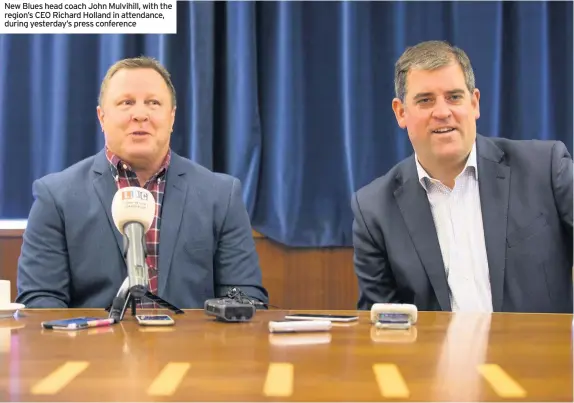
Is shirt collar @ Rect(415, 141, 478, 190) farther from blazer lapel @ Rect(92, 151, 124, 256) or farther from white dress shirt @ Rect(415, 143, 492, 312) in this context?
blazer lapel @ Rect(92, 151, 124, 256)

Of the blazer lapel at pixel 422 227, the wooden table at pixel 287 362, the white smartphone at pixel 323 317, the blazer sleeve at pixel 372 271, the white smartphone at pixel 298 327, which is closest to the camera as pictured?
the wooden table at pixel 287 362

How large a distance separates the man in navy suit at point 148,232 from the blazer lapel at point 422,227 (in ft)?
1.66

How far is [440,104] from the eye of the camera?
2.26m

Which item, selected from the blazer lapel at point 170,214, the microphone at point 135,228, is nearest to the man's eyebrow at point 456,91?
the blazer lapel at point 170,214

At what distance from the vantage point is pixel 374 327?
4.82 feet

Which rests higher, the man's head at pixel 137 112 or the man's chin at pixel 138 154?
the man's head at pixel 137 112

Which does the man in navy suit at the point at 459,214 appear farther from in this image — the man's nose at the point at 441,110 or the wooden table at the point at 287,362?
the wooden table at the point at 287,362

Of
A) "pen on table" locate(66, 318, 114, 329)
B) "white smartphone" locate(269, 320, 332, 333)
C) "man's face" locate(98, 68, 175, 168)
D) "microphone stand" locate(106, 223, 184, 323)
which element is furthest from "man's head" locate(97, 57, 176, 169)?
"white smartphone" locate(269, 320, 332, 333)

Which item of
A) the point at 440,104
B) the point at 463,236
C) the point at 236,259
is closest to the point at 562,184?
the point at 463,236

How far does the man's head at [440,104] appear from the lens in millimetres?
2244

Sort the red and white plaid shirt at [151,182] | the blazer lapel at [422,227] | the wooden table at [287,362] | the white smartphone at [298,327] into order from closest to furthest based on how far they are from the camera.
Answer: the wooden table at [287,362] < the white smartphone at [298,327] < the blazer lapel at [422,227] < the red and white plaid shirt at [151,182]

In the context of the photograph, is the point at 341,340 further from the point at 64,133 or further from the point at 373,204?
the point at 64,133

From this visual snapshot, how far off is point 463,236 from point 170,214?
0.88m

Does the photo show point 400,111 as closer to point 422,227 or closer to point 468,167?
point 468,167
